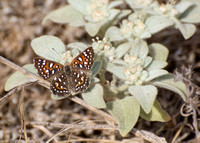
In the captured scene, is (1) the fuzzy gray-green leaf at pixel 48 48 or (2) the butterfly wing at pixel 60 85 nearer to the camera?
(2) the butterfly wing at pixel 60 85

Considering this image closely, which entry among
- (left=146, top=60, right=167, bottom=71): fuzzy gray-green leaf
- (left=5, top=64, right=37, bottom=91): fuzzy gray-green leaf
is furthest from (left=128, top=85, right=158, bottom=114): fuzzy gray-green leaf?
(left=5, top=64, right=37, bottom=91): fuzzy gray-green leaf

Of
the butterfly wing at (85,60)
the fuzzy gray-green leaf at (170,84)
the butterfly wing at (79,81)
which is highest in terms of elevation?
the butterfly wing at (85,60)

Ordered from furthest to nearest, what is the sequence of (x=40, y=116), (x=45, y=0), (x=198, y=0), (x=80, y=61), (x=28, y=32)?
(x=45, y=0)
(x=28, y=32)
(x=198, y=0)
(x=40, y=116)
(x=80, y=61)

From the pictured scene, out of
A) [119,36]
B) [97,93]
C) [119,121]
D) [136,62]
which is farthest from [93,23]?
[119,121]

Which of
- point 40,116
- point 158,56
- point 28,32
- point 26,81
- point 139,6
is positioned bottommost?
point 40,116

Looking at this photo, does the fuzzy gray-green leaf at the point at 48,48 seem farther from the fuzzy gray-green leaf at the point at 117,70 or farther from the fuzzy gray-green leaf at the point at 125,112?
the fuzzy gray-green leaf at the point at 125,112

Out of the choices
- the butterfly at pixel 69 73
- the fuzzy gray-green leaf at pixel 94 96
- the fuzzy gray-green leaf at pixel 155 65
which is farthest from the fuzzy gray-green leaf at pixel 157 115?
the butterfly at pixel 69 73

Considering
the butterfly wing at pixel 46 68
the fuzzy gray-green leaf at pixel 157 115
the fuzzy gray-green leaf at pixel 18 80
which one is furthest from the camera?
the fuzzy gray-green leaf at pixel 157 115

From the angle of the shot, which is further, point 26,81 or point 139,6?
point 139,6

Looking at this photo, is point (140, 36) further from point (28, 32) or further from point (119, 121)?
point (28, 32)

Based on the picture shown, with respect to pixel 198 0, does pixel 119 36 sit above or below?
below
